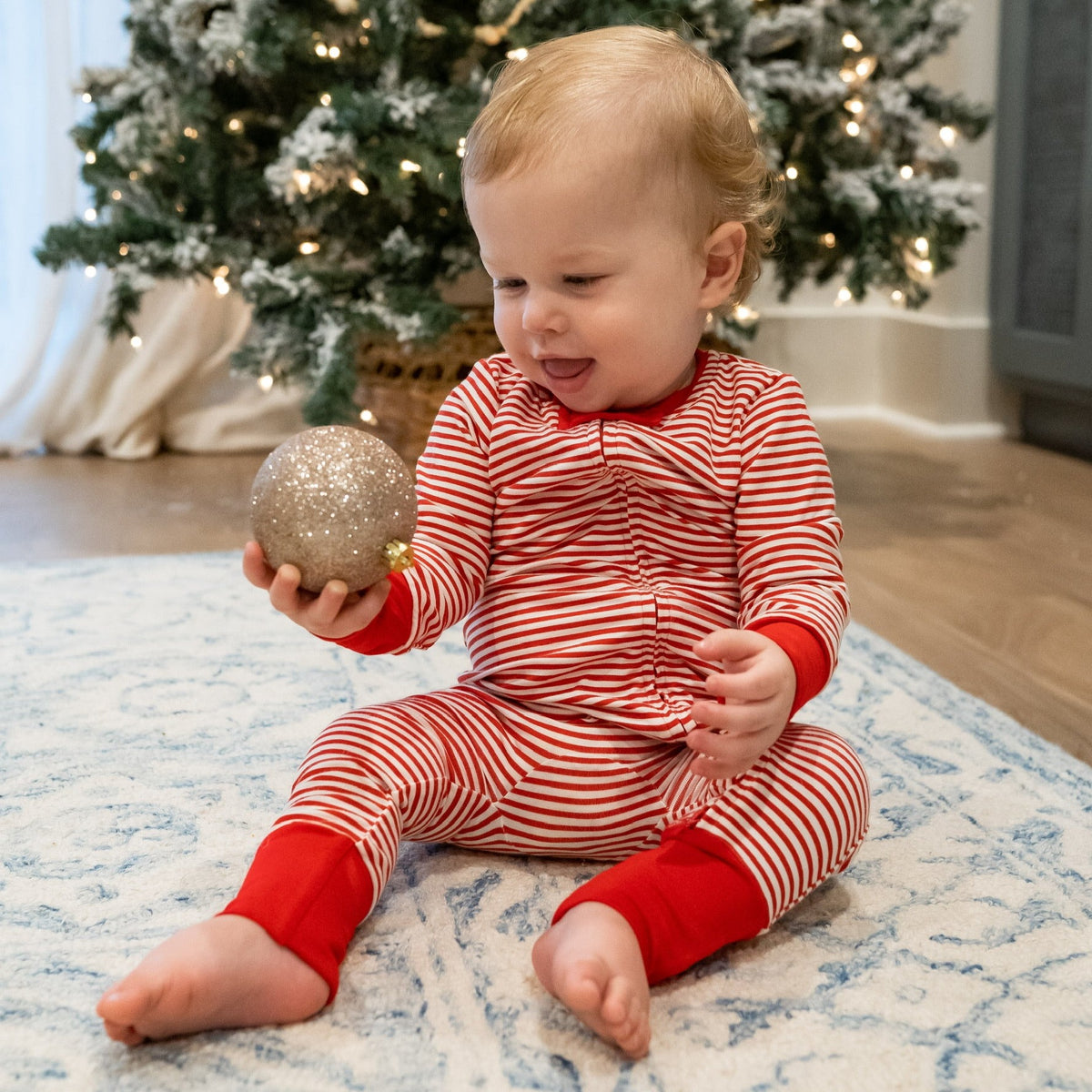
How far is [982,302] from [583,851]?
2.11 m

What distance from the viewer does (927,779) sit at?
1014mm

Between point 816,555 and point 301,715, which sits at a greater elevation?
point 816,555

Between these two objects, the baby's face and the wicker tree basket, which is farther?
the wicker tree basket

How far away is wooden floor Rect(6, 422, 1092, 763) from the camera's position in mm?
1316

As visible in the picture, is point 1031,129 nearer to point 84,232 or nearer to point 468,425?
point 84,232

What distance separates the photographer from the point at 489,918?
797 millimetres

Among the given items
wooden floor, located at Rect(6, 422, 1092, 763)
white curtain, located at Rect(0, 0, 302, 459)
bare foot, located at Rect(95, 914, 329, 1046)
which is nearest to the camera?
bare foot, located at Rect(95, 914, 329, 1046)

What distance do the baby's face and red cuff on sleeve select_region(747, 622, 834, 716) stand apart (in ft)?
0.70

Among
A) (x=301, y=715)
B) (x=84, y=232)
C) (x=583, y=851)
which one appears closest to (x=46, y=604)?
(x=301, y=715)

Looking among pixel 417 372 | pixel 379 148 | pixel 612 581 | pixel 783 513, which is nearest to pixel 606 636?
pixel 612 581

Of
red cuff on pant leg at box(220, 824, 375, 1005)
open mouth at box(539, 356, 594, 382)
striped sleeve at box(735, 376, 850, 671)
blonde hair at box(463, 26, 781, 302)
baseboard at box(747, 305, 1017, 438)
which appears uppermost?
blonde hair at box(463, 26, 781, 302)

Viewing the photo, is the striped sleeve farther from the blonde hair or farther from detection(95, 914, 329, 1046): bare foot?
detection(95, 914, 329, 1046): bare foot

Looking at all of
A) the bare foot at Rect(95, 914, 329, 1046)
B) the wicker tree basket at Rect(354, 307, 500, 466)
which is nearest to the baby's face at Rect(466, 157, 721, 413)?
the bare foot at Rect(95, 914, 329, 1046)

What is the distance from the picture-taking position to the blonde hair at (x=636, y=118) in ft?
2.71
